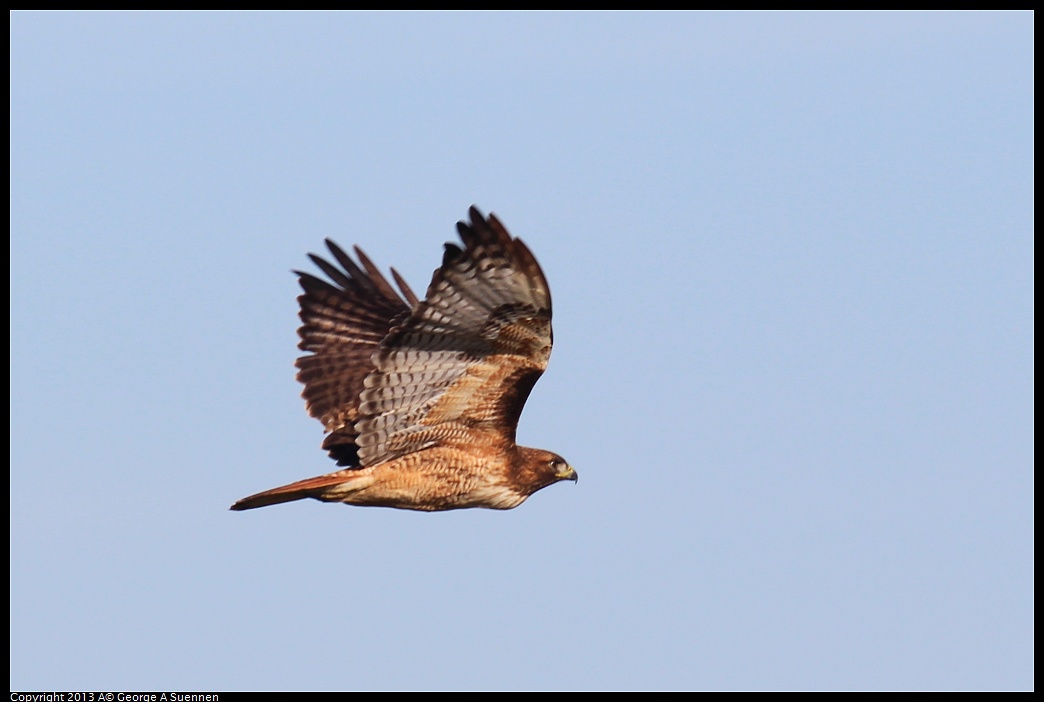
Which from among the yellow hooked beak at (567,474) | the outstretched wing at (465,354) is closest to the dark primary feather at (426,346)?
the outstretched wing at (465,354)

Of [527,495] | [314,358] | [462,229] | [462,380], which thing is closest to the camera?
[462,229]

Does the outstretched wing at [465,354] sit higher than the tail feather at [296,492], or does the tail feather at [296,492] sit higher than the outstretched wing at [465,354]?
the outstretched wing at [465,354]

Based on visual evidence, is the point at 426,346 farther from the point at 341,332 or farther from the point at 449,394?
the point at 341,332

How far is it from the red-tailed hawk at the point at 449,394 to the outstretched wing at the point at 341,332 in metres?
0.01

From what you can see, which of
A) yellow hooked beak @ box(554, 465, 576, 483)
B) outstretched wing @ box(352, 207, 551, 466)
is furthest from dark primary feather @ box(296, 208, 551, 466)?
yellow hooked beak @ box(554, 465, 576, 483)

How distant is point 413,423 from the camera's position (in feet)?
36.1

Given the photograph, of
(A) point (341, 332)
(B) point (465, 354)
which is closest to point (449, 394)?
(B) point (465, 354)

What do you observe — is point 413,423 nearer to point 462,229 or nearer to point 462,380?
point 462,380

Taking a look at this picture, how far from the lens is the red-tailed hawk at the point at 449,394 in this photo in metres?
9.93

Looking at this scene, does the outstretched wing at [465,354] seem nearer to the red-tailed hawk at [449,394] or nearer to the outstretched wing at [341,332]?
the red-tailed hawk at [449,394]

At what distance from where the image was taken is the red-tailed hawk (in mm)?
9930

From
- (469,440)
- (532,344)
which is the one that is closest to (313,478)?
(469,440)
